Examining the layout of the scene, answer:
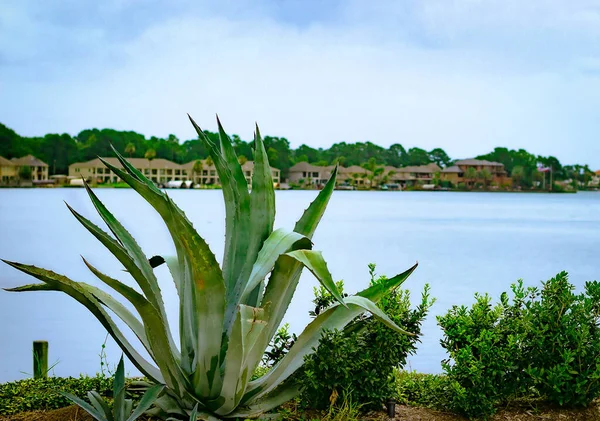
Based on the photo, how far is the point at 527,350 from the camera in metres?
5.37

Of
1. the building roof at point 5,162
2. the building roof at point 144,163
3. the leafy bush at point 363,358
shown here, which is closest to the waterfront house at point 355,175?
the building roof at point 144,163

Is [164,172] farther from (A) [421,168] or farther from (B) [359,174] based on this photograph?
(A) [421,168]

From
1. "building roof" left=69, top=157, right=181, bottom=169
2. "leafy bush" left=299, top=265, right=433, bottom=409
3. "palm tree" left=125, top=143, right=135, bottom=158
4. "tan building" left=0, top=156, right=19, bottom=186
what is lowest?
"tan building" left=0, top=156, right=19, bottom=186

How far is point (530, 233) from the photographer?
57375 millimetres

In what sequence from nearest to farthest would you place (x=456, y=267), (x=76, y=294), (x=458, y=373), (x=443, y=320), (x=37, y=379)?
(x=76, y=294)
(x=458, y=373)
(x=443, y=320)
(x=37, y=379)
(x=456, y=267)

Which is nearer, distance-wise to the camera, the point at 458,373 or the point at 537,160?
the point at 458,373

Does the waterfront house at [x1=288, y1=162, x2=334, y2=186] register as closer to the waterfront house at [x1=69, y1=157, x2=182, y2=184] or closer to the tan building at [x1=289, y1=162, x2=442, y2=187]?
the tan building at [x1=289, y1=162, x2=442, y2=187]

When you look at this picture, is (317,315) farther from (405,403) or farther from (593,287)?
(593,287)

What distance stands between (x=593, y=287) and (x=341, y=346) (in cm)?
207

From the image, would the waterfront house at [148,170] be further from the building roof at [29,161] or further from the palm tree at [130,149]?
the building roof at [29,161]

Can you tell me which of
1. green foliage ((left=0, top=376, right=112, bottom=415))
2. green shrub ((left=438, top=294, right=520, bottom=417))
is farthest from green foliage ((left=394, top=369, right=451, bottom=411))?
green foliage ((left=0, top=376, right=112, bottom=415))

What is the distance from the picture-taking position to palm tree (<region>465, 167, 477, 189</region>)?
5630 inches

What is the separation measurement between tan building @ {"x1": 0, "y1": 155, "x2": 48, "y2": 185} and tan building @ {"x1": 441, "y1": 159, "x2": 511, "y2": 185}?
2912 inches

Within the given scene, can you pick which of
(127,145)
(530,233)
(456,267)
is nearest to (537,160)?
(127,145)
